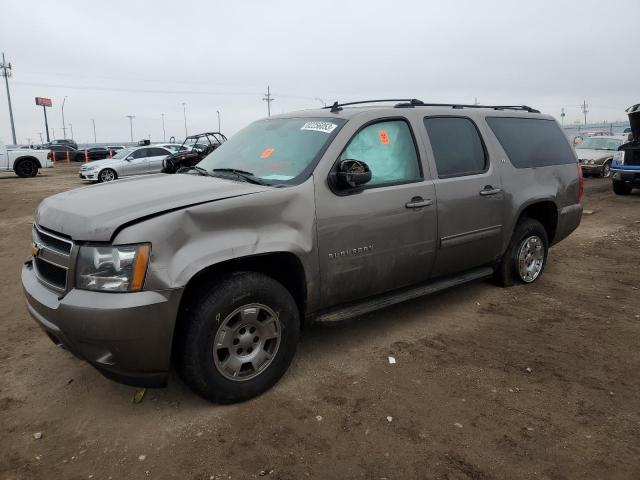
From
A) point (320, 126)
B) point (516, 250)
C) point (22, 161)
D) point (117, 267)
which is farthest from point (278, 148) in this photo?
point (22, 161)

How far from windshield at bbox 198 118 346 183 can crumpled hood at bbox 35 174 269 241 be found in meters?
0.30

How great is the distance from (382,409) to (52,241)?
2.22m

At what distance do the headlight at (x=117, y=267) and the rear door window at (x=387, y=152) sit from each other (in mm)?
1559

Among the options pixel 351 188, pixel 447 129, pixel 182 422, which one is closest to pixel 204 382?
pixel 182 422

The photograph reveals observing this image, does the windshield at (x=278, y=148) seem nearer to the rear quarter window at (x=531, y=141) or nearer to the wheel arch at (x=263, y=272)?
the wheel arch at (x=263, y=272)

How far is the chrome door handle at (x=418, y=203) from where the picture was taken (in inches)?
147

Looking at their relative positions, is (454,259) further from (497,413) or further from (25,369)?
(25,369)

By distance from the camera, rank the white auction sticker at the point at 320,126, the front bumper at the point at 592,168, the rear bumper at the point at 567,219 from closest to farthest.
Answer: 1. the white auction sticker at the point at 320,126
2. the rear bumper at the point at 567,219
3. the front bumper at the point at 592,168

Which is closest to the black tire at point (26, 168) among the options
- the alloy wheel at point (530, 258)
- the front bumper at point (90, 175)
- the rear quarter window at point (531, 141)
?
the front bumper at point (90, 175)

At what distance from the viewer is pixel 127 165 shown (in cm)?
1855

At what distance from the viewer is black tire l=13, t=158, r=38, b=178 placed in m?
20.5

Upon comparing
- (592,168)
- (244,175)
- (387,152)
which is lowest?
(592,168)

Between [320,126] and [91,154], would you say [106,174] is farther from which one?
[91,154]

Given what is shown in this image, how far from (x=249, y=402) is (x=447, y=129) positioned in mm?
2779
